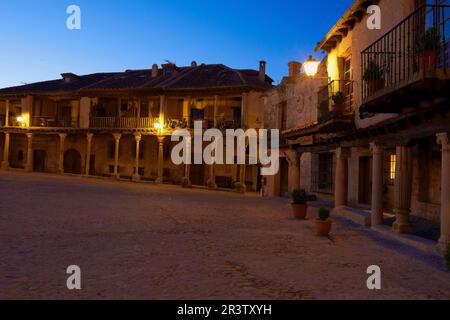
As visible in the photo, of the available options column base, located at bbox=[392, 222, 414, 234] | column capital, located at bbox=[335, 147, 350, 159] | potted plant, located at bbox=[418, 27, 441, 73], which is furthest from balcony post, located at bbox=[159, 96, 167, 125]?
potted plant, located at bbox=[418, 27, 441, 73]

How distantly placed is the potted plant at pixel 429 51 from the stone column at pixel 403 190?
3.39 metres

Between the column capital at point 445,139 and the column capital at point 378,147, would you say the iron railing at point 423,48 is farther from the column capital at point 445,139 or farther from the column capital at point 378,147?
the column capital at point 378,147

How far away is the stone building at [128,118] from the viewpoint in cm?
2673

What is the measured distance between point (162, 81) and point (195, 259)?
24752 mm

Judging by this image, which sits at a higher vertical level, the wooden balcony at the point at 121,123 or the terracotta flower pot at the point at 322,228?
the wooden balcony at the point at 121,123

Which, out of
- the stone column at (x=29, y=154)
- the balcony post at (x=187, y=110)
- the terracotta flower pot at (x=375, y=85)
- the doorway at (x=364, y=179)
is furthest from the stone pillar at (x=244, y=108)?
the stone column at (x=29, y=154)

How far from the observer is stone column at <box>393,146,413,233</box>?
363 inches

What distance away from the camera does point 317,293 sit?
A: 5.07 metres

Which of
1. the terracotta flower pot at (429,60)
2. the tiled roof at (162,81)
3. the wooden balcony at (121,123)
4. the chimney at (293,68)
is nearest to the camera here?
the terracotta flower pot at (429,60)

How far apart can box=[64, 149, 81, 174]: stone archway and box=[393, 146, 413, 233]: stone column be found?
2845cm

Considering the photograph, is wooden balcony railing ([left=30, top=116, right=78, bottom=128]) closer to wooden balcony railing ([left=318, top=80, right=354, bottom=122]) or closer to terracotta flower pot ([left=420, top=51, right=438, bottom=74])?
wooden balcony railing ([left=318, top=80, right=354, bottom=122])

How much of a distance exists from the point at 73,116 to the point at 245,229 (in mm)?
25434

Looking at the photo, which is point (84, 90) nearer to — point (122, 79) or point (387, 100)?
point (122, 79)

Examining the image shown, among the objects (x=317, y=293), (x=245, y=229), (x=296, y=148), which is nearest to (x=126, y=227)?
(x=245, y=229)
